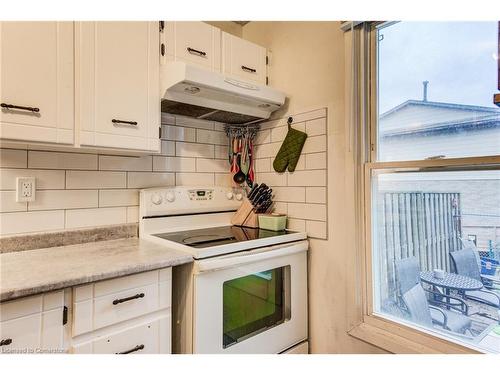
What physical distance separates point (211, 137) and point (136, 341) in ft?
4.13

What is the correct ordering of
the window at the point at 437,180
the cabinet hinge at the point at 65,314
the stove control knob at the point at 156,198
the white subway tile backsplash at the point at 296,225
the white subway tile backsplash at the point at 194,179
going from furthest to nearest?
the white subway tile backsplash at the point at 194,179 → the white subway tile backsplash at the point at 296,225 → the stove control knob at the point at 156,198 → the window at the point at 437,180 → the cabinet hinge at the point at 65,314

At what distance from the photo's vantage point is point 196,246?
129cm

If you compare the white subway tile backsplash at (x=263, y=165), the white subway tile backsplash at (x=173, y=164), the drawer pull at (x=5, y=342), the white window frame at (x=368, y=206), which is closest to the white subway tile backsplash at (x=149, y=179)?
the white subway tile backsplash at (x=173, y=164)

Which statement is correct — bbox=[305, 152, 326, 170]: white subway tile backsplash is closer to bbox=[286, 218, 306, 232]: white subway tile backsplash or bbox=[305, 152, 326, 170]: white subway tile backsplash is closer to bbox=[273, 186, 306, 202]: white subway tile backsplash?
bbox=[273, 186, 306, 202]: white subway tile backsplash

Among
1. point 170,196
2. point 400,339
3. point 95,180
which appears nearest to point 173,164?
point 170,196

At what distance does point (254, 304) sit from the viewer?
147 cm

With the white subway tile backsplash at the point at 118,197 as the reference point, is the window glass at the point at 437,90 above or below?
above

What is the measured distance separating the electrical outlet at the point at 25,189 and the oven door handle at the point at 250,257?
82 cm

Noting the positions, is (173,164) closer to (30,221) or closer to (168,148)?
(168,148)

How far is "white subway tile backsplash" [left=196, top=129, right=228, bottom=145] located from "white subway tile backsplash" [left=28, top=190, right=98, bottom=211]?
708mm

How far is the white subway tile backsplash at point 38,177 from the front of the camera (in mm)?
1255

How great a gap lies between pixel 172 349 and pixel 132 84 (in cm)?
122

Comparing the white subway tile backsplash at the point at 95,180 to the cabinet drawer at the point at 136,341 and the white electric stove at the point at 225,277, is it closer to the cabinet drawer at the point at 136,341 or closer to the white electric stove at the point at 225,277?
the white electric stove at the point at 225,277
